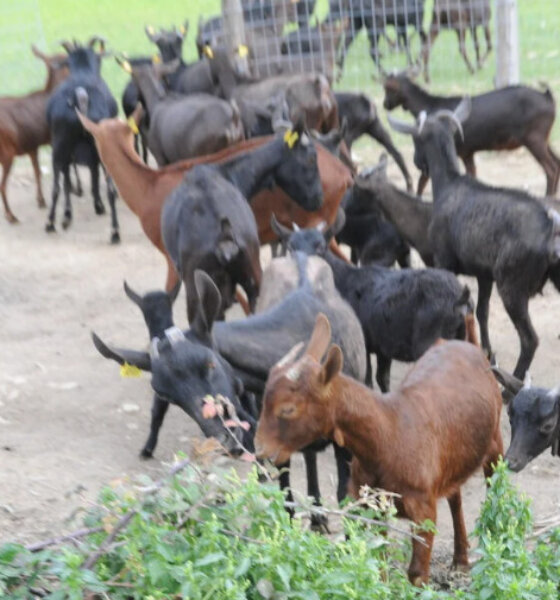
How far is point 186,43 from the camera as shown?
22438 mm

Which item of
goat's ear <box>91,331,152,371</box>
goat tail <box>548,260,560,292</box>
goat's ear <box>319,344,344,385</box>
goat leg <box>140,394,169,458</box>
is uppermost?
goat's ear <box>319,344,344,385</box>

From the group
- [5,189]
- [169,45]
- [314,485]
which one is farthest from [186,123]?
[314,485]

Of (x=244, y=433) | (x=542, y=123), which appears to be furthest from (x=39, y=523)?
(x=542, y=123)

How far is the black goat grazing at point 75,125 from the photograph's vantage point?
38.2 feet

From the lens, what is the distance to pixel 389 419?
5.16 m

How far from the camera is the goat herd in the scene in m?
5.19

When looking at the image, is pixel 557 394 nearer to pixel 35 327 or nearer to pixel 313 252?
pixel 313 252

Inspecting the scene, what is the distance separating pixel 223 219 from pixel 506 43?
746 cm

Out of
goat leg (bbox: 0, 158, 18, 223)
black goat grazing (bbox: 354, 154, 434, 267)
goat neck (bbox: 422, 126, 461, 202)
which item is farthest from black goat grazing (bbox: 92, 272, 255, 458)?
goat leg (bbox: 0, 158, 18, 223)

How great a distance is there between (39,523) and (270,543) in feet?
7.77

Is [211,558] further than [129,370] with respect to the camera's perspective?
No

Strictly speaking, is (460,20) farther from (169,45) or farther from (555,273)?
(555,273)

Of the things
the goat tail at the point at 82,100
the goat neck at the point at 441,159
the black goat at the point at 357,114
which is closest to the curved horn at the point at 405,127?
the goat neck at the point at 441,159

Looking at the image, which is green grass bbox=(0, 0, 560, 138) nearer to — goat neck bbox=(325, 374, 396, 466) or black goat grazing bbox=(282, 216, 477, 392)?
black goat grazing bbox=(282, 216, 477, 392)
